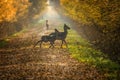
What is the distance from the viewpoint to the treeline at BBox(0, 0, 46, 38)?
132ft

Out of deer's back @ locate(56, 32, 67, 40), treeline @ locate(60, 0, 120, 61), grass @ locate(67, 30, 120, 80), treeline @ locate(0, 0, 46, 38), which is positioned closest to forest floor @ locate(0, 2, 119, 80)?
grass @ locate(67, 30, 120, 80)

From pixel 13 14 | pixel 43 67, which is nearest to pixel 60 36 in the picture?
pixel 43 67

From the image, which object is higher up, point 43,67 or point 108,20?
point 108,20

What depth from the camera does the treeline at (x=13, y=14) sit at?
132ft

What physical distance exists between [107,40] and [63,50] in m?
4.19

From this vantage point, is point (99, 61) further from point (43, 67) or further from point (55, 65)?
point (43, 67)

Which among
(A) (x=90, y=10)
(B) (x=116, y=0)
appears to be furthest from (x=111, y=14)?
(A) (x=90, y=10)

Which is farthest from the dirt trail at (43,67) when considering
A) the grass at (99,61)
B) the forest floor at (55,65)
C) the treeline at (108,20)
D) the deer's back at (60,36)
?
the treeline at (108,20)

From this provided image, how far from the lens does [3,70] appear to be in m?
19.5

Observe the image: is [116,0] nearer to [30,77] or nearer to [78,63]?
[78,63]

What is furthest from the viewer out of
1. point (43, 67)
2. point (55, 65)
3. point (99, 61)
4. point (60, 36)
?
point (60, 36)

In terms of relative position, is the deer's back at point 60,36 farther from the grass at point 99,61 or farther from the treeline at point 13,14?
the treeline at point 13,14

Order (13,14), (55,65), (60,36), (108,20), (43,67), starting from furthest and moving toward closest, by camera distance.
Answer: (13,14) < (60,36) < (108,20) < (55,65) < (43,67)

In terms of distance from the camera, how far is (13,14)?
4734 centimetres
